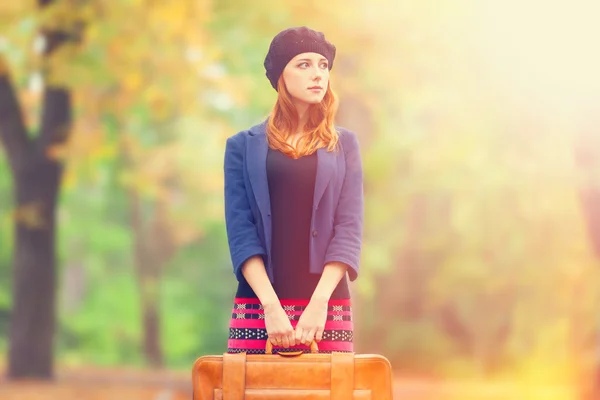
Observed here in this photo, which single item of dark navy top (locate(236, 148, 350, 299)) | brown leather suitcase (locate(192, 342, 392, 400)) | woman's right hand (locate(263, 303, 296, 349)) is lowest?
brown leather suitcase (locate(192, 342, 392, 400))

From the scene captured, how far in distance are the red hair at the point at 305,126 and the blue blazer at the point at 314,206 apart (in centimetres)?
4

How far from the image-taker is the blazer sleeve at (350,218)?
4.04m

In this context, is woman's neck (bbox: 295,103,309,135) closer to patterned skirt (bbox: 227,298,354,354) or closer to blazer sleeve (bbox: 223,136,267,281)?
blazer sleeve (bbox: 223,136,267,281)

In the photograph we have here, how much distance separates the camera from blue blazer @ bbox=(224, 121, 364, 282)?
4055mm

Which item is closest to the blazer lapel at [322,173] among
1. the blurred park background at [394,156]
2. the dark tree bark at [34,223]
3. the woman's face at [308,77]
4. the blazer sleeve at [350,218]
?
the blazer sleeve at [350,218]

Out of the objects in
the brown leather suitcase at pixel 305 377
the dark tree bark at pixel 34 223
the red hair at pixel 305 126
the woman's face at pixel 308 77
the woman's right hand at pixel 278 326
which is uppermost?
the dark tree bark at pixel 34 223

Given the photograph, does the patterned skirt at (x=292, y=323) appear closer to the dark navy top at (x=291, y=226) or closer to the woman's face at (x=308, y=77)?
the dark navy top at (x=291, y=226)

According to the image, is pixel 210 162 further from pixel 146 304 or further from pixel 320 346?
pixel 320 346

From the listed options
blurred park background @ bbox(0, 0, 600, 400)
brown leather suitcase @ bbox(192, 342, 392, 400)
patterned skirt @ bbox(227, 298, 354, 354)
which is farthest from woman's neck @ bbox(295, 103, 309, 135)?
blurred park background @ bbox(0, 0, 600, 400)

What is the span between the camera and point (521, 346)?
75.7 feet

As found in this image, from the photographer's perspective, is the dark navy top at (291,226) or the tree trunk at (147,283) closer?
the dark navy top at (291,226)

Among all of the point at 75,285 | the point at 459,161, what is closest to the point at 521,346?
the point at 459,161

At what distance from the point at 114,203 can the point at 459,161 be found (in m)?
14.8

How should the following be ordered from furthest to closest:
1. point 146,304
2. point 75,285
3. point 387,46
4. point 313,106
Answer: point 75,285 < point 146,304 < point 387,46 < point 313,106
